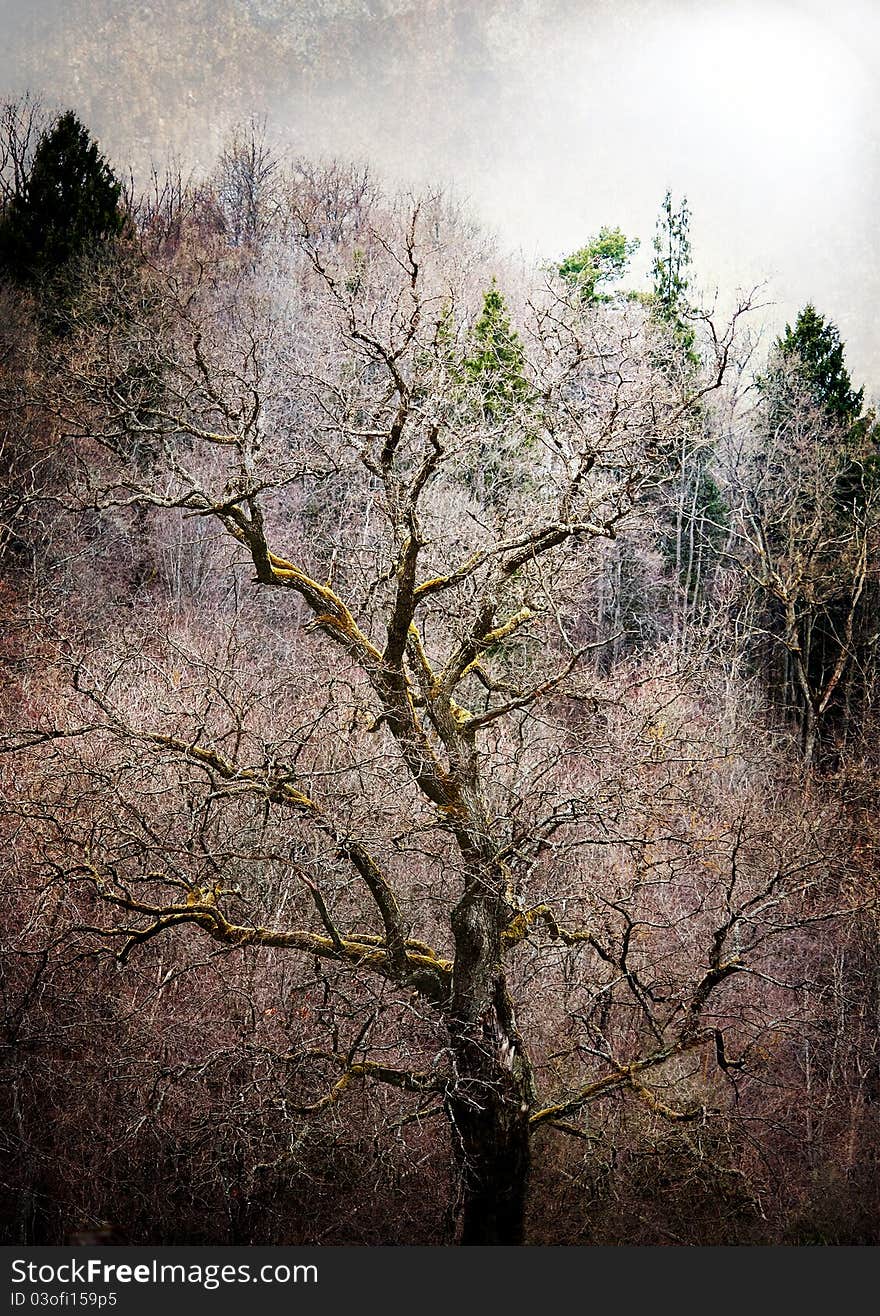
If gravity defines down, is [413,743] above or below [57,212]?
below

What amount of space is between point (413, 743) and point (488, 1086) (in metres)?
2.20

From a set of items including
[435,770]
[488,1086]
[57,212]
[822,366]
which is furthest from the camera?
[822,366]

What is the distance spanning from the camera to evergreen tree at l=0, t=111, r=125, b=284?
1625 centimetres

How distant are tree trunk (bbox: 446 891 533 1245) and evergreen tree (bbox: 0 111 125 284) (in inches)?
516

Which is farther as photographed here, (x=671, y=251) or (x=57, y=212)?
(x=671, y=251)

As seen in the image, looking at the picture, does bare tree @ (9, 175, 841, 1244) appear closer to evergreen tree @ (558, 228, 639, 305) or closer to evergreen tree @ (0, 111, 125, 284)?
evergreen tree @ (0, 111, 125, 284)

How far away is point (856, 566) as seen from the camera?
654 inches

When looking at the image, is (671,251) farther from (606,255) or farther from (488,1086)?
(488,1086)

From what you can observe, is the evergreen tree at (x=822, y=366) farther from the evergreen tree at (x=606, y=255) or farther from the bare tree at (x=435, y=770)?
the bare tree at (x=435, y=770)

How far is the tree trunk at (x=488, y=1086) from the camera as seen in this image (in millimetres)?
6836

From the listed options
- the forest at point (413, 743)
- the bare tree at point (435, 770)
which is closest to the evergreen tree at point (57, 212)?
the forest at point (413, 743)

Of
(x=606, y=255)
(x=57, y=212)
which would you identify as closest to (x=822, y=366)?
(x=606, y=255)

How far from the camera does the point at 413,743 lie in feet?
22.2

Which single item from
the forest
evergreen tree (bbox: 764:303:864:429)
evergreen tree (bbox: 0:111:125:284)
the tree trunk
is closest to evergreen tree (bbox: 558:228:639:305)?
the forest
